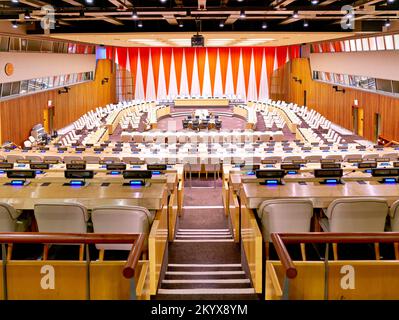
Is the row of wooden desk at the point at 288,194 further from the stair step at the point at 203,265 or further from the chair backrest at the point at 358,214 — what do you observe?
the stair step at the point at 203,265

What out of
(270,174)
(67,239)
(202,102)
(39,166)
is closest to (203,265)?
(270,174)

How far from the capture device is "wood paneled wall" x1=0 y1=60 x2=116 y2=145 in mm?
21625

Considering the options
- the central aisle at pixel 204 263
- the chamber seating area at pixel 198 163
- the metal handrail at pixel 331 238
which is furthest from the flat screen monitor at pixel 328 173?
the metal handrail at pixel 331 238

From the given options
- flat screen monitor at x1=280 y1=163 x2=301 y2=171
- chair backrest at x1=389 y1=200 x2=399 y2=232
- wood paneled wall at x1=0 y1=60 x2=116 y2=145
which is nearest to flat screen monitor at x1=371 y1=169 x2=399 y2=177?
flat screen monitor at x1=280 y1=163 x2=301 y2=171

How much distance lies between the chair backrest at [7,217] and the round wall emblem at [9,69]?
16.7 meters

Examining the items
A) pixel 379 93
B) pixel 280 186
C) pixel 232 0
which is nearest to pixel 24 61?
pixel 232 0

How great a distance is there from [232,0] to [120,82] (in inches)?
1048

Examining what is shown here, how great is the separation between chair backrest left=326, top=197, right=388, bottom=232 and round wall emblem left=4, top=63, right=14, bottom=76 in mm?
18110

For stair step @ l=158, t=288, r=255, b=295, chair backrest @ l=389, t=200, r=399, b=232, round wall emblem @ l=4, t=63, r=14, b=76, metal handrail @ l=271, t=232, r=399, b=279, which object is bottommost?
stair step @ l=158, t=288, r=255, b=295

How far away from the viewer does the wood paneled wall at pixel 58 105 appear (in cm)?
2162

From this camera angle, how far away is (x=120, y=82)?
4184cm

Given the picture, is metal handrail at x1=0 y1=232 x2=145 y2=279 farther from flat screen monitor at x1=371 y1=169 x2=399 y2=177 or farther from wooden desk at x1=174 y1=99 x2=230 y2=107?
wooden desk at x1=174 y1=99 x2=230 y2=107

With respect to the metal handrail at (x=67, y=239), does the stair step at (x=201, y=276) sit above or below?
below

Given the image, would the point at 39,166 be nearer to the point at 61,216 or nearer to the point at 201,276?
the point at 201,276
